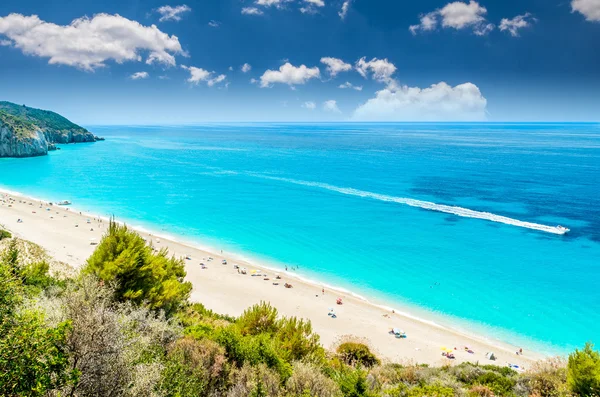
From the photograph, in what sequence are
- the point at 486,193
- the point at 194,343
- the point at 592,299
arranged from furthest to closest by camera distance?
the point at 486,193, the point at 592,299, the point at 194,343

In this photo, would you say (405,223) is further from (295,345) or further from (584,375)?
(584,375)

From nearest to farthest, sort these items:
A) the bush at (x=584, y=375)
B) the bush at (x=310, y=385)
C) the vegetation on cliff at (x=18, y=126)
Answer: the bush at (x=310, y=385)
the bush at (x=584, y=375)
the vegetation on cliff at (x=18, y=126)

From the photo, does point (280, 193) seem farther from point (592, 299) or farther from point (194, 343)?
point (194, 343)

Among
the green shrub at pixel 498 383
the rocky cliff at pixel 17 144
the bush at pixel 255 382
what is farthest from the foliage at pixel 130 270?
the rocky cliff at pixel 17 144

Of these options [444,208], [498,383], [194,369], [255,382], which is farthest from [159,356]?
[444,208]

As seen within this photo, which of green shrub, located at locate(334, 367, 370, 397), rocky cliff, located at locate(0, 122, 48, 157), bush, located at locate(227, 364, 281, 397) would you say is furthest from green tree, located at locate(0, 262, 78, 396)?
rocky cliff, located at locate(0, 122, 48, 157)

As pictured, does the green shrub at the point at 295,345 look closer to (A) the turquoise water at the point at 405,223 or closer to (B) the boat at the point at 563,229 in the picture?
(A) the turquoise water at the point at 405,223

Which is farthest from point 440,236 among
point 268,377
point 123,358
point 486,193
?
point 123,358
